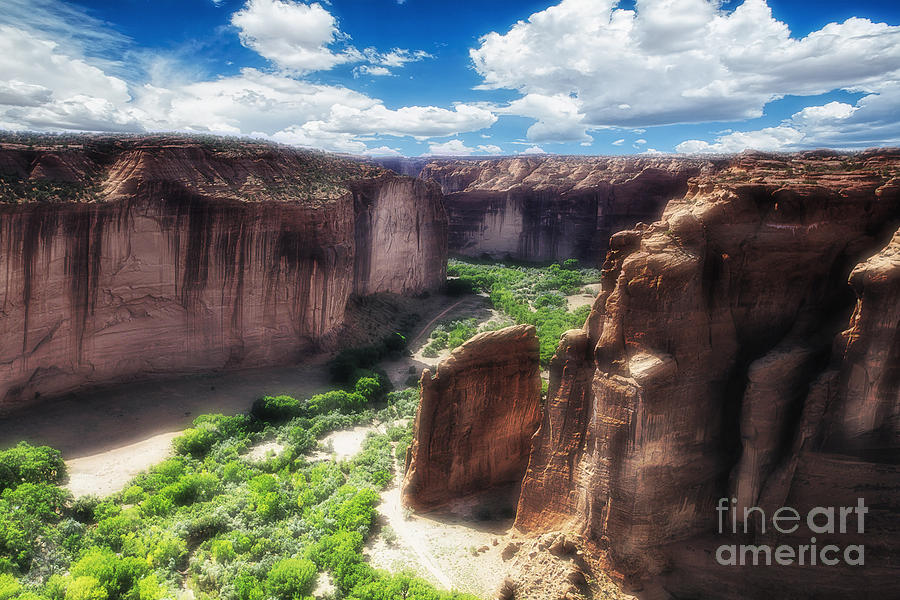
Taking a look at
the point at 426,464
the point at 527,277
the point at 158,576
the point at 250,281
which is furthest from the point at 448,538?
the point at 527,277

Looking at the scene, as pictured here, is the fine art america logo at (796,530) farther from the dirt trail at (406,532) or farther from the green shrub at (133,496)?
the green shrub at (133,496)

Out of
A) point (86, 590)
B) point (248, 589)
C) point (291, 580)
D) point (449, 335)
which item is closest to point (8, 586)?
point (86, 590)

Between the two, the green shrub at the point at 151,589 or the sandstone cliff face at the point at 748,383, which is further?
the green shrub at the point at 151,589

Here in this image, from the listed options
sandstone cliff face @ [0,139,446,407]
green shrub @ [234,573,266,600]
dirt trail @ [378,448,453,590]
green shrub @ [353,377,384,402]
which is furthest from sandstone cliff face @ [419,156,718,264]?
green shrub @ [234,573,266,600]

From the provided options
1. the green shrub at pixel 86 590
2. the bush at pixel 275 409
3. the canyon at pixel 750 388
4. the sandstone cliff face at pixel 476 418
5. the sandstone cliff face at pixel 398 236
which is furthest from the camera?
the sandstone cliff face at pixel 398 236

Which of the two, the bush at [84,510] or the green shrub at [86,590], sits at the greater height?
the green shrub at [86,590]

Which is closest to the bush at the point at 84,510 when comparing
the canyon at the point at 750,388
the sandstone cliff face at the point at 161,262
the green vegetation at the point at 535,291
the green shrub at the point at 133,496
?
the green shrub at the point at 133,496

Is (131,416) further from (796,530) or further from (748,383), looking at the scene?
(796,530)
